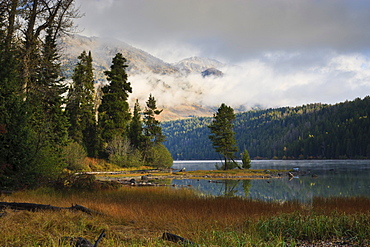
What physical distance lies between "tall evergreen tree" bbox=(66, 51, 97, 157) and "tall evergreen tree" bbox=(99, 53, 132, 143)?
2.01 metres

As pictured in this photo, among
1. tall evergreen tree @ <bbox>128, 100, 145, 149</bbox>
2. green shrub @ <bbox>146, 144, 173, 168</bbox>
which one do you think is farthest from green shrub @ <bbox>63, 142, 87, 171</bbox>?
green shrub @ <bbox>146, 144, 173, 168</bbox>

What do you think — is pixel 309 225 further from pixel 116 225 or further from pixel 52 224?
pixel 52 224

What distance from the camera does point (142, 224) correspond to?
33.3ft

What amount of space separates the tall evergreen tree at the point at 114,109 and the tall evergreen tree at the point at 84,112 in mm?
2006

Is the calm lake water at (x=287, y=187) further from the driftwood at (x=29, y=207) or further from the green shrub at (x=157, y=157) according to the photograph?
the green shrub at (x=157, y=157)

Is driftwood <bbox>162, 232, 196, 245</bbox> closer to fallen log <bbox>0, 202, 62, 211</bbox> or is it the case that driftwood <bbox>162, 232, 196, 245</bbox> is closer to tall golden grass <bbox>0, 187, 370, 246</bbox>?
tall golden grass <bbox>0, 187, 370, 246</bbox>

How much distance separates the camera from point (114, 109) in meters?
56.5

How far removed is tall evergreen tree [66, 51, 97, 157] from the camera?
5281cm

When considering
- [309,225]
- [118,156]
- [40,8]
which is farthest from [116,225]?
[118,156]

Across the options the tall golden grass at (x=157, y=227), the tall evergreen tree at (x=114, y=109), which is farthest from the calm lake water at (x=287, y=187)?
the tall evergreen tree at (x=114, y=109)

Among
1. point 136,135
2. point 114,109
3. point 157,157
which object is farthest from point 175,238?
point 136,135

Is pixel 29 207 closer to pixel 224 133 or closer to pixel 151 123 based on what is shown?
pixel 224 133

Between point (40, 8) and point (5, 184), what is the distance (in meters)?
9.79

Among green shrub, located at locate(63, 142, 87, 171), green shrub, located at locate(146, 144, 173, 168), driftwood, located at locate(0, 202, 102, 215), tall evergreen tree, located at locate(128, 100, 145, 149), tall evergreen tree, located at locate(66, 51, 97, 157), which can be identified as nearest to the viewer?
driftwood, located at locate(0, 202, 102, 215)
